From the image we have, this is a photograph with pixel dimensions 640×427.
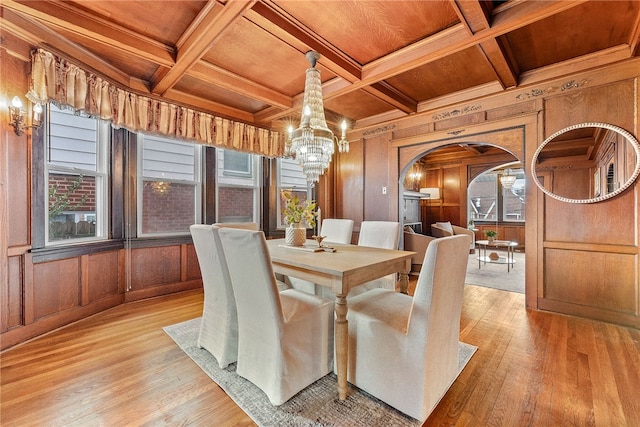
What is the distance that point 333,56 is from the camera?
8.35ft

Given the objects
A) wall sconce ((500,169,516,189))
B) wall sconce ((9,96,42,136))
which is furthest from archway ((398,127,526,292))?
wall sconce ((9,96,42,136))

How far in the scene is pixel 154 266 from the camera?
3.40 m

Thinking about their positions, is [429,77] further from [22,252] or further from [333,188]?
[22,252]

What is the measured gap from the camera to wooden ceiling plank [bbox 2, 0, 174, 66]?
1939mm

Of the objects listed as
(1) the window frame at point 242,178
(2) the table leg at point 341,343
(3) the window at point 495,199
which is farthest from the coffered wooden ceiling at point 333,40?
(3) the window at point 495,199

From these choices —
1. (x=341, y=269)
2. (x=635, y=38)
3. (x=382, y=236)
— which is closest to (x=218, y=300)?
(x=341, y=269)

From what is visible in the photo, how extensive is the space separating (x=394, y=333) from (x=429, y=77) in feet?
9.43

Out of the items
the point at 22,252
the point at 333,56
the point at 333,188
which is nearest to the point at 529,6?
the point at 333,56

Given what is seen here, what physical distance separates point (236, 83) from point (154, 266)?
2.45m

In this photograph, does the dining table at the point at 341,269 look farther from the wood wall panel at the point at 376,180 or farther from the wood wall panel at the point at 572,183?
the wood wall panel at the point at 376,180

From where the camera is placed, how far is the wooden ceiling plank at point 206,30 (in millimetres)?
1881

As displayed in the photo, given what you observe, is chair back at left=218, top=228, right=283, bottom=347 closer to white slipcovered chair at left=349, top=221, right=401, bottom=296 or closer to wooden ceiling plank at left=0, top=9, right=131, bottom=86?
white slipcovered chair at left=349, top=221, right=401, bottom=296

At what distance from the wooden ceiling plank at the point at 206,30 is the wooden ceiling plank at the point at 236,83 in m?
0.20

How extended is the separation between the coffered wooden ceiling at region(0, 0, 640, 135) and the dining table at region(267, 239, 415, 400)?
69.7 inches
